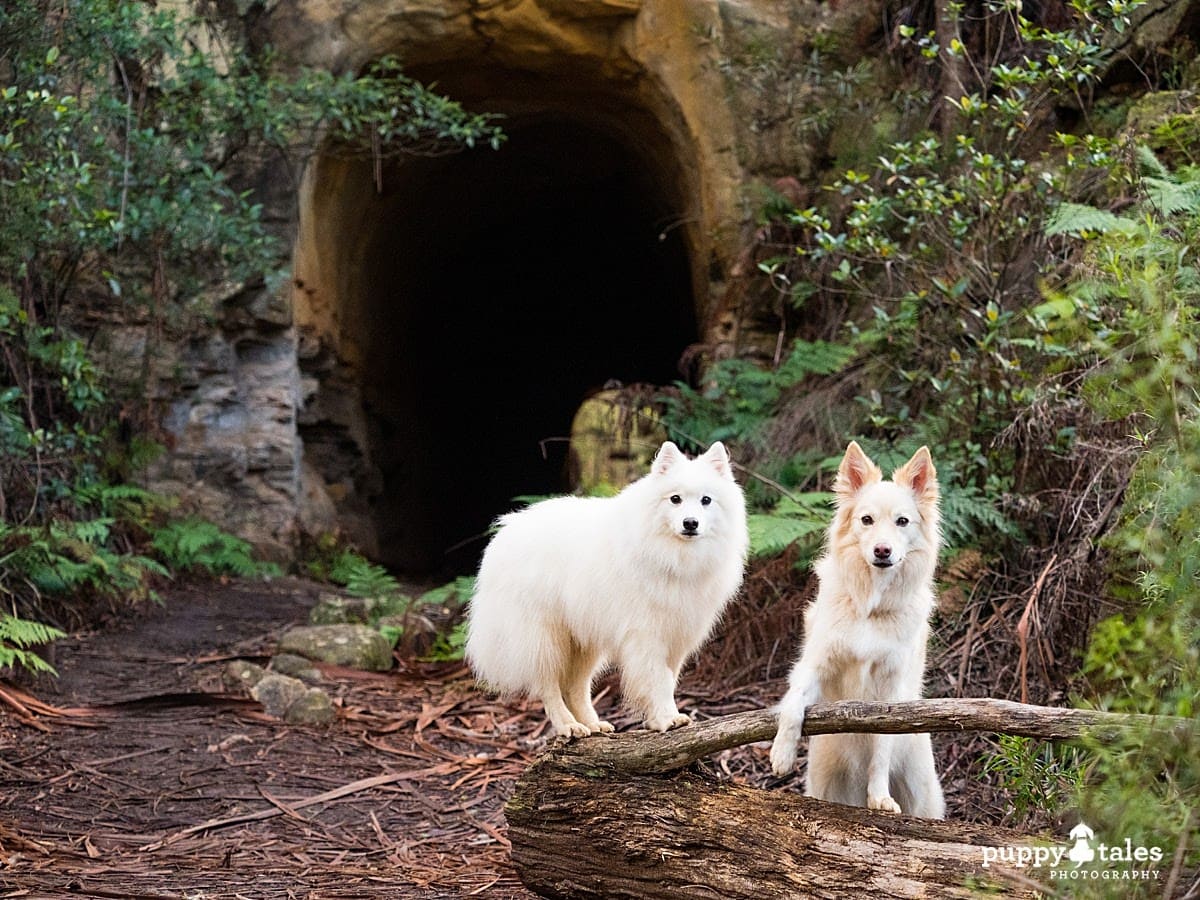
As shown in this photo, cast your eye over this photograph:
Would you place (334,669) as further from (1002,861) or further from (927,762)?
(1002,861)

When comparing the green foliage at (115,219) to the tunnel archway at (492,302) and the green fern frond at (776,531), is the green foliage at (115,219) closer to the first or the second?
the tunnel archway at (492,302)

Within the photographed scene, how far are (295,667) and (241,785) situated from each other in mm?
1991

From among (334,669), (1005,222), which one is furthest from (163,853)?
(1005,222)

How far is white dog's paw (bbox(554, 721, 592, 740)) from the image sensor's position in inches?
175

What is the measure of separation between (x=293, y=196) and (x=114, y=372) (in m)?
2.50

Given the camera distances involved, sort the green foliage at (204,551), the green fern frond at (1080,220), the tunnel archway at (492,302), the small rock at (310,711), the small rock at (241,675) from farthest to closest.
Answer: the tunnel archway at (492,302), the green foliage at (204,551), the small rock at (241,675), the small rock at (310,711), the green fern frond at (1080,220)

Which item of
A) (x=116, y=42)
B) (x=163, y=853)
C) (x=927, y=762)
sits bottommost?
(x=163, y=853)

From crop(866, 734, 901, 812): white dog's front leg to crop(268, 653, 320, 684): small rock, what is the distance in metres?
4.65

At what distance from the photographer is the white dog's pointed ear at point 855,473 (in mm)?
4223

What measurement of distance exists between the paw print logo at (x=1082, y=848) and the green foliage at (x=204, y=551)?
353 inches

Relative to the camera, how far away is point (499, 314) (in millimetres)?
20766

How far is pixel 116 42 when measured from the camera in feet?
27.3

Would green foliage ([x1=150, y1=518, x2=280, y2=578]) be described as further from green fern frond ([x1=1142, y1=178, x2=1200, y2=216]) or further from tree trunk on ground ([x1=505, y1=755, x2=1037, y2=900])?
green fern frond ([x1=1142, y1=178, x2=1200, y2=216])

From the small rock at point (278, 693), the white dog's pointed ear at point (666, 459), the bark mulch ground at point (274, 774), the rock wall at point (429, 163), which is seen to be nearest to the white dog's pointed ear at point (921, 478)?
the white dog's pointed ear at point (666, 459)
